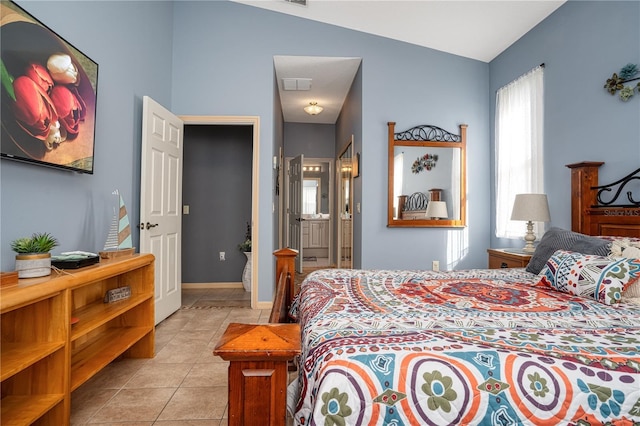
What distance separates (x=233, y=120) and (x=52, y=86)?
200cm

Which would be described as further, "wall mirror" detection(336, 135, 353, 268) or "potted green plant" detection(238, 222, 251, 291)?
"wall mirror" detection(336, 135, 353, 268)

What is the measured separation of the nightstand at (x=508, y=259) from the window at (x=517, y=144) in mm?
451

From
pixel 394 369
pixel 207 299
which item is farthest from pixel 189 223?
pixel 394 369

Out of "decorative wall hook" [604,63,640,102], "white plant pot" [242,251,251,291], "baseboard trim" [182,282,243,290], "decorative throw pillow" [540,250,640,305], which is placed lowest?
"baseboard trim" [182,282,243,290]

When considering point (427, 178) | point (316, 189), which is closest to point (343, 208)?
point (427, 178)

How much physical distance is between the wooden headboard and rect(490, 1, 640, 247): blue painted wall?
0.09 meters

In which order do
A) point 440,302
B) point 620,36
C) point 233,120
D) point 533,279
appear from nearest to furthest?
1. point 440,302
2. point 533,279
3. point 620,36
4. point 233,120

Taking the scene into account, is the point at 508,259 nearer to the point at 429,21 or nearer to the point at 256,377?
the point at 429,21

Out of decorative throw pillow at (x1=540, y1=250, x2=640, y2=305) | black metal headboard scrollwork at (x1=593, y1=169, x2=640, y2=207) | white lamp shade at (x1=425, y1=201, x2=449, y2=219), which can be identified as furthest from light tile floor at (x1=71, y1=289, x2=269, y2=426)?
black metal headboard scrollwork at (x1=593, y1=169, x2=640, y2=207)

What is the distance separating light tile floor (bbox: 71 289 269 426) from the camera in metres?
1.74

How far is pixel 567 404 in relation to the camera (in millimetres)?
868

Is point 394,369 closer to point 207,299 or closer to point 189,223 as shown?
point 207,299

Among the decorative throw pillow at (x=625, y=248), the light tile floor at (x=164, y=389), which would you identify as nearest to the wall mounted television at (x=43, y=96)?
the light tile floor at (x=164, y=389)

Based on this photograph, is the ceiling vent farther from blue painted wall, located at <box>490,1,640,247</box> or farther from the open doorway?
blue painted wall, located at <box>490,1,640,247</box>
